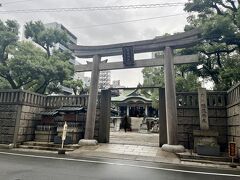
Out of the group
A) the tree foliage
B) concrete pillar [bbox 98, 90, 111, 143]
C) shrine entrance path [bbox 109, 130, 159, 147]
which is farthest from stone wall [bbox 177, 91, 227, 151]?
the tree foliage

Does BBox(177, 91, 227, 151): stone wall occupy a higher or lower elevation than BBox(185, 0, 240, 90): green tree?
lower

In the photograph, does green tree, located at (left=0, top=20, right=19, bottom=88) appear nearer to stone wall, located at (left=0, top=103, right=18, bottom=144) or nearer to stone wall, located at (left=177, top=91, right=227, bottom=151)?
stone wall, located at (left=0, top=103, right=18, bottom=144)

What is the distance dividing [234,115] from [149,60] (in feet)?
18.1

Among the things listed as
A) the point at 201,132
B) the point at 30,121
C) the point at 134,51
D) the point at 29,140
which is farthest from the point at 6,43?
the point at 201,132

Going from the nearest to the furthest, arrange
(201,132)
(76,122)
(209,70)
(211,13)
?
(201,132) → (76,122) → (211,13) → (209,70)

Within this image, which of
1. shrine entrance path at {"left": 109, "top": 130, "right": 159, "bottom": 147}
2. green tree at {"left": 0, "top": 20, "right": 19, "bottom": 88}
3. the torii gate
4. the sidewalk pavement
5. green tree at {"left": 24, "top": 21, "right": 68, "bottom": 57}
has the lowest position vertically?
the sidewalk pavement

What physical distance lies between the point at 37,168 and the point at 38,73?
10.4 m

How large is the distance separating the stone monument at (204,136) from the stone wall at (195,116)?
980 mm

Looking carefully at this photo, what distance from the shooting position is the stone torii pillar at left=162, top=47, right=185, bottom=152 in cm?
1048

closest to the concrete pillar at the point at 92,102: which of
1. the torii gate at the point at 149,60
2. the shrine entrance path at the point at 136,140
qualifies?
the torii gate at the point at 149,60

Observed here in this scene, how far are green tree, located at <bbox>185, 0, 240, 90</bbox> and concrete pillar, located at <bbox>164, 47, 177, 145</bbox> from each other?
7.80 ft

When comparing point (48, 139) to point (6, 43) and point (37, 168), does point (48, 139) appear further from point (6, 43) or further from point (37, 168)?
point (6, 43)

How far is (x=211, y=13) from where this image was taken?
45.9ft

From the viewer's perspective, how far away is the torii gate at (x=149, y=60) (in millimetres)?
10984
